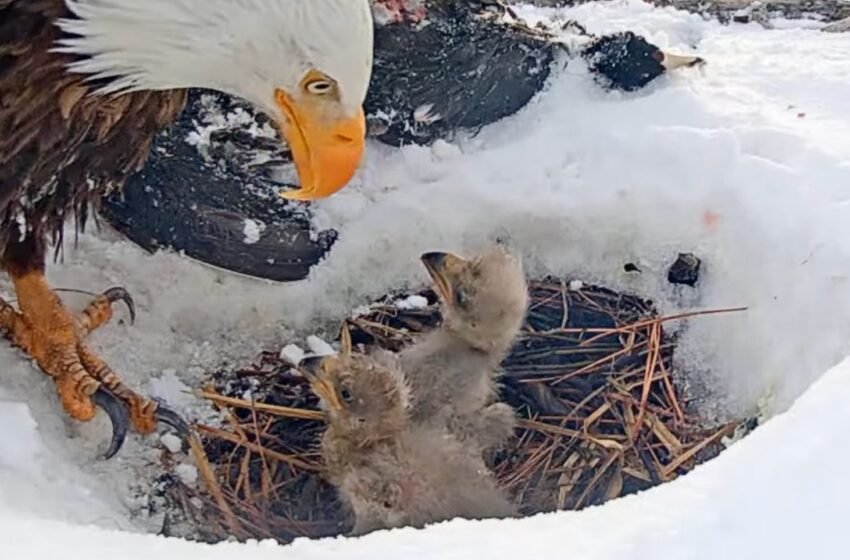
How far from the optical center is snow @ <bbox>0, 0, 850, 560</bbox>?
2.58 meters

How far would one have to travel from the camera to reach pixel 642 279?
3062 mm

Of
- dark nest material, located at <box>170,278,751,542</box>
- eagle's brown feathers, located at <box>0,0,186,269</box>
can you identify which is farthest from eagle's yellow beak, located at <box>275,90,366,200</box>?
dark nest material, located at <box>170,278,751,542</box>

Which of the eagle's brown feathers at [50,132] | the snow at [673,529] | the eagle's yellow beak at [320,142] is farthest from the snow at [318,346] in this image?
the snow at [673,529]

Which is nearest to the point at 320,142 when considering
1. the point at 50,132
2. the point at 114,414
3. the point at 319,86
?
the point at 319,86

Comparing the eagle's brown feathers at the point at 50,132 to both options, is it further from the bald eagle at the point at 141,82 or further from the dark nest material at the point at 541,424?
the dark nest material at the point at 541,424

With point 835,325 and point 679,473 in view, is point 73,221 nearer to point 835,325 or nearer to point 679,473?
point 679,473

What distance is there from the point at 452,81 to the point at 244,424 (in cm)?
93

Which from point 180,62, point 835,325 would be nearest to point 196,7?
point 180,62

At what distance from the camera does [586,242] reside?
3084 millimetres

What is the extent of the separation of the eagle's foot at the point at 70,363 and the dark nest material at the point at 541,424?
15cm

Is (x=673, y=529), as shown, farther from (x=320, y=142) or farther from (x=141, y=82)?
(x=141, y=82)

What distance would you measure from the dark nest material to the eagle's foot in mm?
150

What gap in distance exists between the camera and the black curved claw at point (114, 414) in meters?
2.67

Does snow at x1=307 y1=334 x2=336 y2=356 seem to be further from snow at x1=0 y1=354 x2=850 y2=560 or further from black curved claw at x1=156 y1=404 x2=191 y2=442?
snow at x1=0 y1=354 x2=850 y2=560
